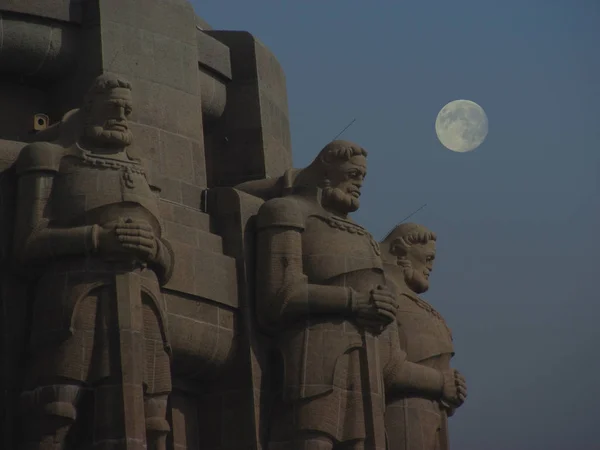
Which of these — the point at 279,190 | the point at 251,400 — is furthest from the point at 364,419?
the point at 279,190

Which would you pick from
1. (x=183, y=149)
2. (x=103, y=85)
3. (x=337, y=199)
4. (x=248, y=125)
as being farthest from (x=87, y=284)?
(x=248, y=125)

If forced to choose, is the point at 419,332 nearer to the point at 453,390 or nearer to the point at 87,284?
the point at 453,390

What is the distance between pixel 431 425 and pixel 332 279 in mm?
3526

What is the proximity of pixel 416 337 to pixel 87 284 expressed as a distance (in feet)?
22.5

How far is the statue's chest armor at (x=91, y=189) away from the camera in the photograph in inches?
1158

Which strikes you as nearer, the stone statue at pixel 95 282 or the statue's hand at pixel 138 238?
the stone statue at pixel 95 282

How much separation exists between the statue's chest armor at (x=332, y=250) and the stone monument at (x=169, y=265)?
25 mm

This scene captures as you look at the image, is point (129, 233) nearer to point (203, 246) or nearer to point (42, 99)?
point (203, 246)

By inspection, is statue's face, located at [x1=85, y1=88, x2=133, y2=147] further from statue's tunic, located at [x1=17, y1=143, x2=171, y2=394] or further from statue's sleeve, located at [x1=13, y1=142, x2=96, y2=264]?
statue's sleeve, located at [x1=13, y1=142, x2=96, y2=264]

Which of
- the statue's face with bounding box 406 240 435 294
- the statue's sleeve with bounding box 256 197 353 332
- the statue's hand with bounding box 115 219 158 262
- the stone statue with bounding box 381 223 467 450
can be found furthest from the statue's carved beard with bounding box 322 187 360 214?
the statue's hand with bounding box 115 219 158 262

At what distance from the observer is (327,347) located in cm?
3103

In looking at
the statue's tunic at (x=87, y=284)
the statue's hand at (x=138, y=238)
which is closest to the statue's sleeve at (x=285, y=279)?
the statue's tunic at (x=87, y=284)

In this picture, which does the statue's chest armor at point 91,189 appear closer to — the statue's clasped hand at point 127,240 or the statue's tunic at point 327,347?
the statue's clasped hand at point 127,240

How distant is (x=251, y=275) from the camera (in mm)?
31516
